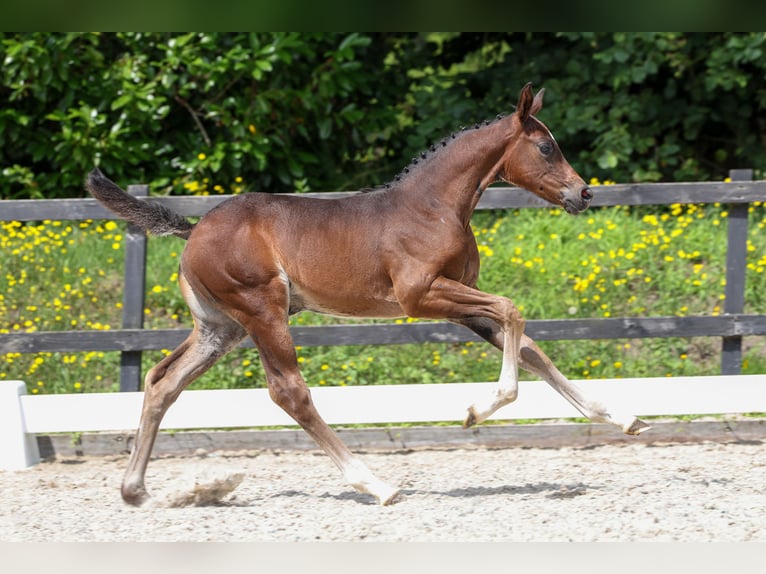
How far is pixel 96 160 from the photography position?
868cm

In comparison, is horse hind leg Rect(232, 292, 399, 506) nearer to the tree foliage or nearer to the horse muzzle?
the horse muzzle

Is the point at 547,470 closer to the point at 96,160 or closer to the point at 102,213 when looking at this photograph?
the point at 102,213

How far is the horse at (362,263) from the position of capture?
4234 mm

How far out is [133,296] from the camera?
595cm

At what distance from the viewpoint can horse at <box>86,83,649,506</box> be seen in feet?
13.9

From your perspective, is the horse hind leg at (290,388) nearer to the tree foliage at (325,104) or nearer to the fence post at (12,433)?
the fence post at (12,433)

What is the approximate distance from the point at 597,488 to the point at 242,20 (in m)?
3.73

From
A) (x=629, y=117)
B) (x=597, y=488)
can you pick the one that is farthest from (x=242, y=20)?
(x=629, y=117)

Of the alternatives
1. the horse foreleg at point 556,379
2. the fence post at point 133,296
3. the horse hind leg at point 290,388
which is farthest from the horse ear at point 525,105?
the fence post at point 133,296

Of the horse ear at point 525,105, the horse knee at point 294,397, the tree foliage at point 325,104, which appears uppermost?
the tree foliage at point 325,104

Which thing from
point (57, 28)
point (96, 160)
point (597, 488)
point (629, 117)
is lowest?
point (597, 488)

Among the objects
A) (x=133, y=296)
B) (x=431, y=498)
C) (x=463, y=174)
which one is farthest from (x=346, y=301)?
(x=133, y=296)

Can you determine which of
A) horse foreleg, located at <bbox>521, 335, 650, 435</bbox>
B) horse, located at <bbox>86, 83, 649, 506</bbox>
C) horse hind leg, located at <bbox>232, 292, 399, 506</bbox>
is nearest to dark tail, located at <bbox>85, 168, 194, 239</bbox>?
horse, located at <bbox>86, 83, 649, 506</bbox>

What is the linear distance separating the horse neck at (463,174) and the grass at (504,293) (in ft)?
8.07
